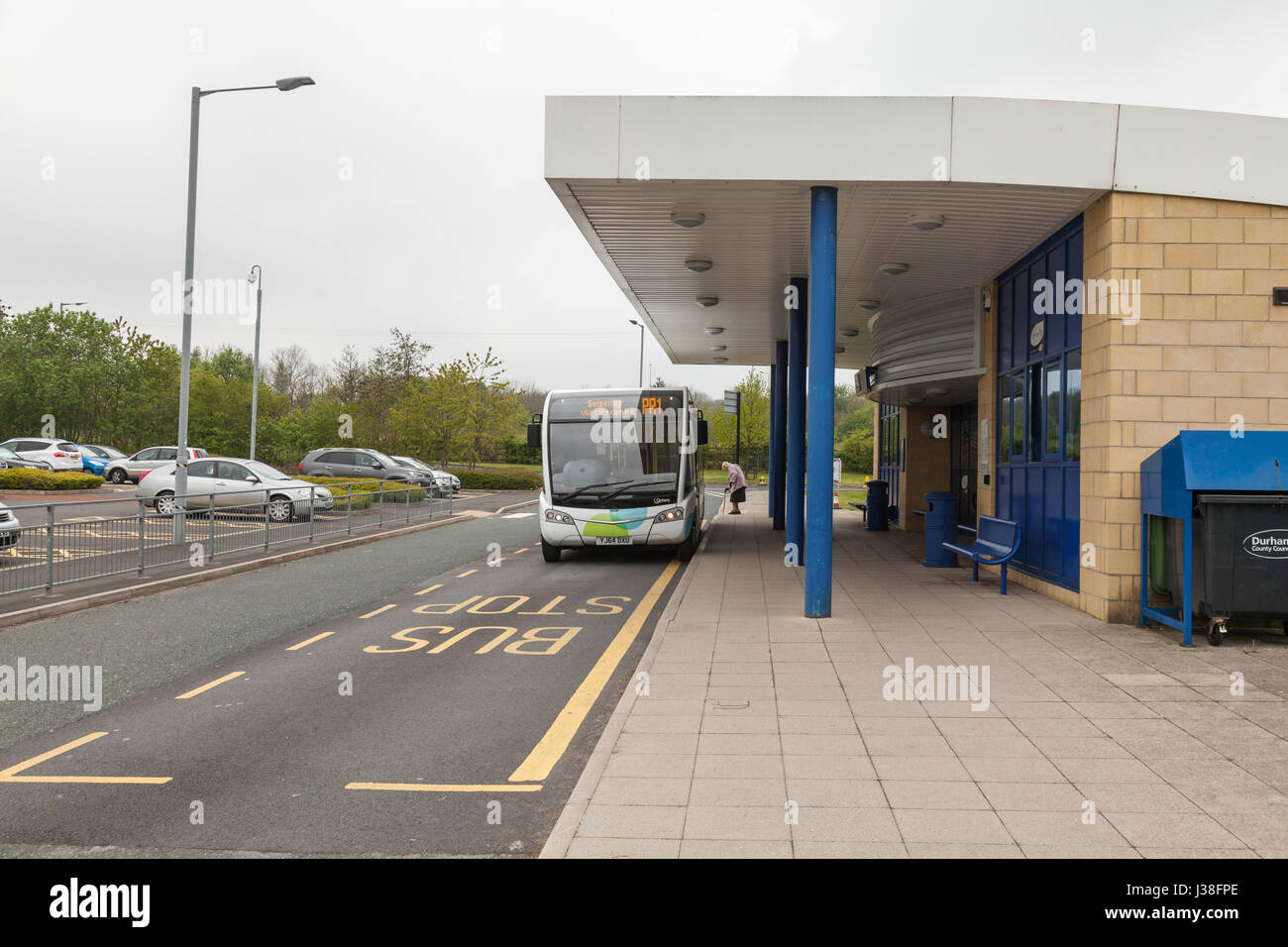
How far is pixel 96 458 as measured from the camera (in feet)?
128

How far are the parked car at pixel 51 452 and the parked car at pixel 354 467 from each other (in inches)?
447

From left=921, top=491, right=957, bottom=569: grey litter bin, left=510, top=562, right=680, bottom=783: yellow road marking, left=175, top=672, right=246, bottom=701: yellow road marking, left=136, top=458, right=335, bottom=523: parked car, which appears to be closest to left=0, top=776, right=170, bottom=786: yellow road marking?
left=175, top=672, right=246, bottom=701: yellow road marking

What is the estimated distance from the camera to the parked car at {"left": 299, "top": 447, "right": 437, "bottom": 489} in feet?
105

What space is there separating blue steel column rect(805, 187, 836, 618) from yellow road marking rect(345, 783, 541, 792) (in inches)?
206

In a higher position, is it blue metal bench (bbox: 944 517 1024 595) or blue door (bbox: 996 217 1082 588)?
blue door (bbox: 996 217 1082 588)

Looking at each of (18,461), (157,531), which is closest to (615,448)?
(157,531)

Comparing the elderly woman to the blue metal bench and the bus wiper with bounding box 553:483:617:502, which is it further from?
the blue metal bench

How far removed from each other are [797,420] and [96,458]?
3381 centimetres

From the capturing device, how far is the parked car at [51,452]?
3606cm

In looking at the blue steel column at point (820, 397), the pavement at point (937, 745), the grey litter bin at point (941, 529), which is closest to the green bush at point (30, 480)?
the pavement at point (937, 745)

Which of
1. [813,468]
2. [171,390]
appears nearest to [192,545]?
[813,468]

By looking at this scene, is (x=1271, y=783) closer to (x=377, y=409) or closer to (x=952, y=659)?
(x=952, y=659)

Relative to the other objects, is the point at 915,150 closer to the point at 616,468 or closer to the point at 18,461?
the point at 616,468
